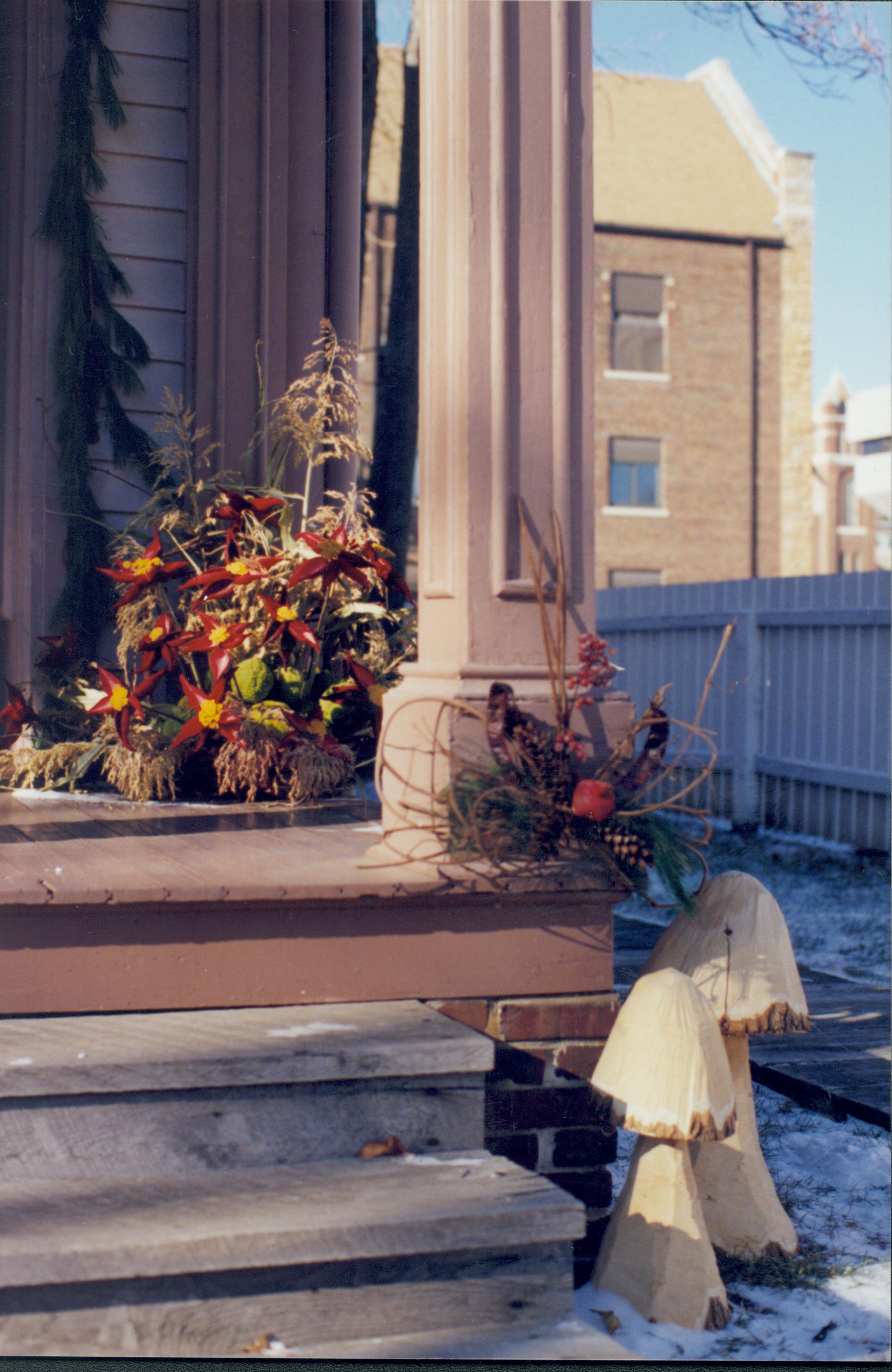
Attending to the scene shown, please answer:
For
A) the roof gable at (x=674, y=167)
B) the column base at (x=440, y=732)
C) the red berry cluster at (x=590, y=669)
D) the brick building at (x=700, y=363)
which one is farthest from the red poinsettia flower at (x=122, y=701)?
the roof gable at (x=674, y=167)

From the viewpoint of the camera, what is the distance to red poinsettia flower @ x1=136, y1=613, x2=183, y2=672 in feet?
10.4

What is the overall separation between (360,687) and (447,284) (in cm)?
142

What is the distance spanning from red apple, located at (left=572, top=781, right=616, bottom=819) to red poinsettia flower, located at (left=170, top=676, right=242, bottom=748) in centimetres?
130

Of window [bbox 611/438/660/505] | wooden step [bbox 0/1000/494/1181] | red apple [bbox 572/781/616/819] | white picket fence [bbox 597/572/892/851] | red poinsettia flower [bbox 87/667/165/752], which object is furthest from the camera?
window [bbox 611/438/660/505]

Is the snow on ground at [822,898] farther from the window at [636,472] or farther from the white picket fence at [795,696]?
the window at [636,472]

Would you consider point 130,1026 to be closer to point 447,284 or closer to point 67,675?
point 447,284

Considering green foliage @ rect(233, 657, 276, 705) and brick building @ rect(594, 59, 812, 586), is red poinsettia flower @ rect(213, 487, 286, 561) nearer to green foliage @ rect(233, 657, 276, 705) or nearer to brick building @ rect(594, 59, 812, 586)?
green foliage @ rect(233, 657, 276, 705)

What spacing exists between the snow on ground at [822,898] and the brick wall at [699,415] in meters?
12.2

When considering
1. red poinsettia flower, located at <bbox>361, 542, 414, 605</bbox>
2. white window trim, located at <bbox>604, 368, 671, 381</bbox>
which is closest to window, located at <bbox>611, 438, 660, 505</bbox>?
white window trim, located at <bbox>604, 368, 671, 381</bbox>

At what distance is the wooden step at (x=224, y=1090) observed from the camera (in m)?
1.72

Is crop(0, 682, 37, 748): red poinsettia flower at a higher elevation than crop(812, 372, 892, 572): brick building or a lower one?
lower

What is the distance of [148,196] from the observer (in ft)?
12.5

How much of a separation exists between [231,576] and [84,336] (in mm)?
1011

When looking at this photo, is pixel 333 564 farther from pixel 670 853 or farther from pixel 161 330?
pixel 670 853
